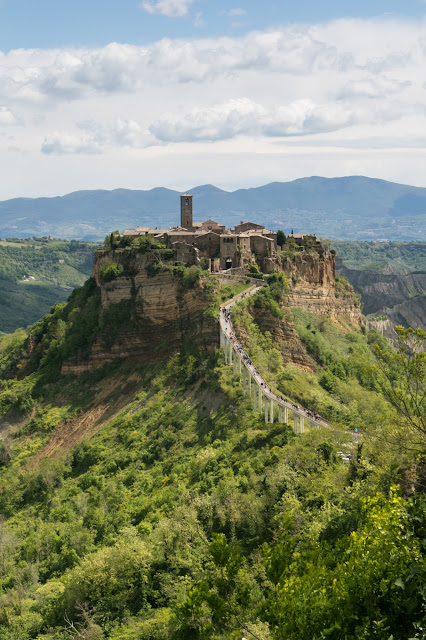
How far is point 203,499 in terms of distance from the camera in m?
35.7

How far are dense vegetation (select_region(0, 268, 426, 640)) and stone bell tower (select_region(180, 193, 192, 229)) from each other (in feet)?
45.1

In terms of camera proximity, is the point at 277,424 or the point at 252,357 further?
the point at 252,357

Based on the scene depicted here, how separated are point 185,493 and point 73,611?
9019 millimetres

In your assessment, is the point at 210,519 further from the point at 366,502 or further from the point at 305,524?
the point at 366,502

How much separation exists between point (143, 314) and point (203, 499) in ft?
99.3

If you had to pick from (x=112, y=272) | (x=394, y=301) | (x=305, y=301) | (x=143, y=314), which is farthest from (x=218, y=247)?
(x=394, y=301)

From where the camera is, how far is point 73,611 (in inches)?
1303

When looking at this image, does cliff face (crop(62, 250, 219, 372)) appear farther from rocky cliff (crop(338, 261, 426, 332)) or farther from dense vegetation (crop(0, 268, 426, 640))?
rocky cliff (crop(338, 261, 426, 332))

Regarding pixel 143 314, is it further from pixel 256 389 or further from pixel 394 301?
pixel 394 301

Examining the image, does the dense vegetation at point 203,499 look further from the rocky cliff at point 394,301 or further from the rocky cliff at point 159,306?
the rocky cliff at point 394,301

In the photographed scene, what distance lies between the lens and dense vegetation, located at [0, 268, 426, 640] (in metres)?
18.5

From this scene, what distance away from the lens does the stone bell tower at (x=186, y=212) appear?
7544cm

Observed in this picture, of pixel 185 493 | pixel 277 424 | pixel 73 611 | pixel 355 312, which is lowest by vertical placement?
pixel 73 611

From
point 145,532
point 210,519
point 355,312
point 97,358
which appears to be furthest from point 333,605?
point 355,312
